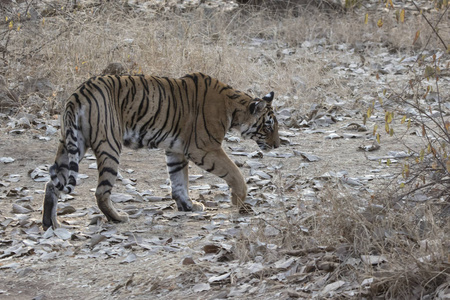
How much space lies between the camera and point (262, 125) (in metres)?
6.26

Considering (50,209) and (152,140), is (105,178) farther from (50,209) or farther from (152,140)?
(152,140)

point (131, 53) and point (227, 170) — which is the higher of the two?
point (131, 53)

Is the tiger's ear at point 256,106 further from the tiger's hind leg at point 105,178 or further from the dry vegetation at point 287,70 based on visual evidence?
the tiger's hind leg at point 105,178

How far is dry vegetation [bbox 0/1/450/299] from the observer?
3471 mm

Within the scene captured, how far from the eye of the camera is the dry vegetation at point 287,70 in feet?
11.4

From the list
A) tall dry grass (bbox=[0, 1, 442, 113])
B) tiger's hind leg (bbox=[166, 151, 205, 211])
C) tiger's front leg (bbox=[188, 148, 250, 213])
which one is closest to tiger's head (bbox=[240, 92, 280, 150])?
tiger's front leg (bbox=[188, 148, 250, 213])

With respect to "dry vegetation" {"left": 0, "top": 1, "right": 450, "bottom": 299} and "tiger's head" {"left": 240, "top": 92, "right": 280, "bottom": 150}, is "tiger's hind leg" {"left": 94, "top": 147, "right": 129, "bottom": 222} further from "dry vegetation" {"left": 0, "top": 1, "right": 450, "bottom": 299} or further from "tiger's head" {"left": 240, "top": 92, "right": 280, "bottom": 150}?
"tiger's head" {"left": 240, "top": 92, "right": 280, "bottom": 150}

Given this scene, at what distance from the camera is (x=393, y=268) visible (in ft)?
10.5

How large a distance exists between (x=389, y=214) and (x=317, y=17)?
1017 centimetres

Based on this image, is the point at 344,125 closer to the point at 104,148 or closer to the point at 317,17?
the point at 104,148

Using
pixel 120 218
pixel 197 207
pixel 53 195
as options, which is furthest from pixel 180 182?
pixel 53 195

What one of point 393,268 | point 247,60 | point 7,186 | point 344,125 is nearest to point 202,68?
point 247,60

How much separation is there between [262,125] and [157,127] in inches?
42.5

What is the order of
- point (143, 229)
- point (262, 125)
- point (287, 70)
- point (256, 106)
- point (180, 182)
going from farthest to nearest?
point (287, 70), point (262, 125), point (256, 106), point (180, 182), point (143, 229)
